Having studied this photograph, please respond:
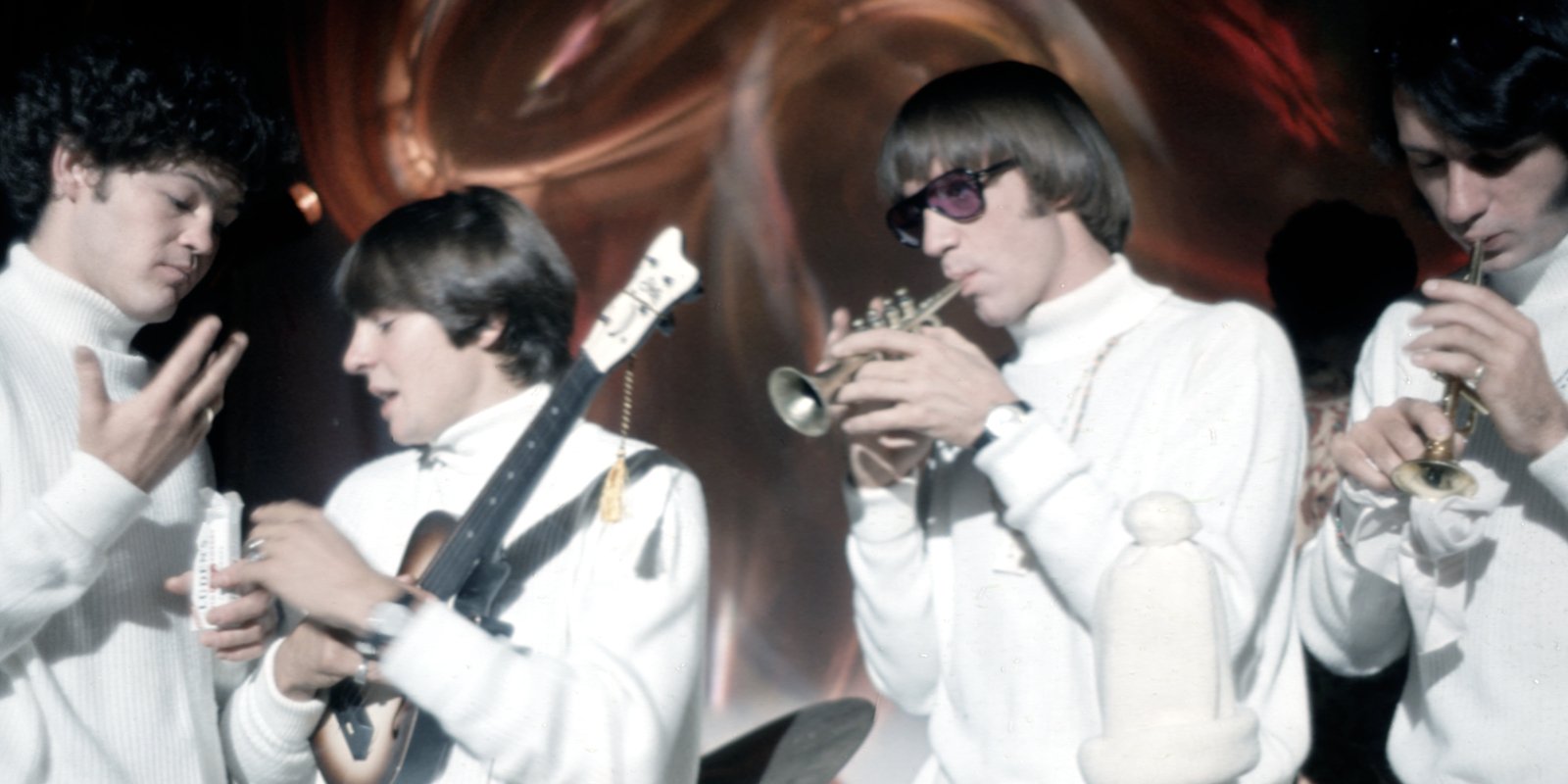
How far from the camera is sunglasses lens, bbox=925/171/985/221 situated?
7.52ft

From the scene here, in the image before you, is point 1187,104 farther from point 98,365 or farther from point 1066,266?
point 98,365

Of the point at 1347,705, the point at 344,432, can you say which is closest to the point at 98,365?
the point at 344,432

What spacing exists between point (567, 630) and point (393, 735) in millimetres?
270

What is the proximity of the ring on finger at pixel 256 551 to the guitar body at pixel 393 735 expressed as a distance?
183 millimetres

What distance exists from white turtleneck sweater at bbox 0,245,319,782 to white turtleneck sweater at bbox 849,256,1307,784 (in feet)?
2.82

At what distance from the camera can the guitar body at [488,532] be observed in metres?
2.27

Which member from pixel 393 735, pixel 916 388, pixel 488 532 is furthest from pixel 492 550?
pixel 916 388

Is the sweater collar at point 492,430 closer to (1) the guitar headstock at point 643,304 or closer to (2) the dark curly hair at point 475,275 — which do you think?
(2) the dark curly hair at point 475,275

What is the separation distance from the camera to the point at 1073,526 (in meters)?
2.08

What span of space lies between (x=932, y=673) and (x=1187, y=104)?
49.0 inches

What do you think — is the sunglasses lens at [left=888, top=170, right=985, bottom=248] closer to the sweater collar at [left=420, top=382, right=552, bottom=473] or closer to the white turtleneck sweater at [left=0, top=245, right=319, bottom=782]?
the sweater collar at [left=420, top=382, right=552, bottom=473]

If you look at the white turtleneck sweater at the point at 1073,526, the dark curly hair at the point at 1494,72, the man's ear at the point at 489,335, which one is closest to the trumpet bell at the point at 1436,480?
the white turtleneck sweater at the point at 1073,526

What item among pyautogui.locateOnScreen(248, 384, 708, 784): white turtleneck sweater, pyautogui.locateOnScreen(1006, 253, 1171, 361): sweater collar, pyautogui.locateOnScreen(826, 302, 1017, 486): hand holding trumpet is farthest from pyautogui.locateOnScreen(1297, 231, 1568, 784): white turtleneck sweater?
pyautogui.locateOnScreen(248, 384, 708, 784): white turtleneck sweater

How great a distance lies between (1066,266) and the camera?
2.32 meters
